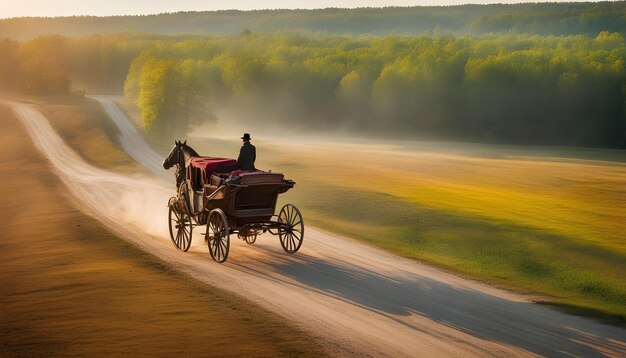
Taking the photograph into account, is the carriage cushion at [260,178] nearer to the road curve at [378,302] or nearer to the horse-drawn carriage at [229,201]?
the horse-drawn carriage at [229,201]

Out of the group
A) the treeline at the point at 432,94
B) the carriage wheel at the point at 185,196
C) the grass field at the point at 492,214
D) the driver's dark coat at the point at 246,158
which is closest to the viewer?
the driver's dark coat at the point at 246,158

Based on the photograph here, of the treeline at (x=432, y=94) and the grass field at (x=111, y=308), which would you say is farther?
the treeline at (x=432, y=94)

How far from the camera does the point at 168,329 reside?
16.4 m

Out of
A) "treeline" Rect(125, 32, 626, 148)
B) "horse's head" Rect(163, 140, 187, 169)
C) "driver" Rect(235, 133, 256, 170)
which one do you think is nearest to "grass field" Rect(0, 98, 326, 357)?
"horse's head" Rect(163, 140, 187, 169)

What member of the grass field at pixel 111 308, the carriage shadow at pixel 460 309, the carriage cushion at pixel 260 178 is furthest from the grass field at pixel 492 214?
the grass field at pixel 111 308

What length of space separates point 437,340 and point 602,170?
50.2 metres

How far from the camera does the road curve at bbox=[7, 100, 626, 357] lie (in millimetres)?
15898

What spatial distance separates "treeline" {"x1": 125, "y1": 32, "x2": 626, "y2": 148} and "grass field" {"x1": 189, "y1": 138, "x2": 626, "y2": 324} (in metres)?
33.9

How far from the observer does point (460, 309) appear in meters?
18.6

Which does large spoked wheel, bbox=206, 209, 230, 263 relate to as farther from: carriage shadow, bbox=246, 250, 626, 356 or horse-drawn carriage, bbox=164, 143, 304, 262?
carriage shadow, bbox=246, 250, 626, 356

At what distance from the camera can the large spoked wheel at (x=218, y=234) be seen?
71.7ft

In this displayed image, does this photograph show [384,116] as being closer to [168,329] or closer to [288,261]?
[288,261]

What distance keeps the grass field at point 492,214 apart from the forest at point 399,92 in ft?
75.1

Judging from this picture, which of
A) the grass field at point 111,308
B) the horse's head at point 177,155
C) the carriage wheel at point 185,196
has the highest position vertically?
the horse's head at point 177,155
